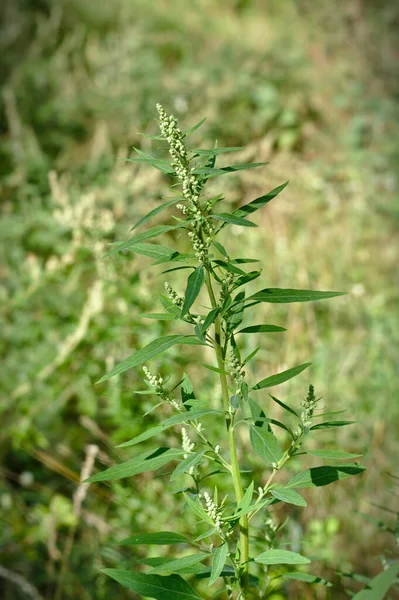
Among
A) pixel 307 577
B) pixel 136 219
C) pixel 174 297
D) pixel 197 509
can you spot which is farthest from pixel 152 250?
pixel 136 219

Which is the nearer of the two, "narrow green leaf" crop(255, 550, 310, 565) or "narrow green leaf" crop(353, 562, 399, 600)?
"narrow green leaf" crop(255, 550, 310, 565)

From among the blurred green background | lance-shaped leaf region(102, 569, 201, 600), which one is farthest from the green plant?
the blurred green background

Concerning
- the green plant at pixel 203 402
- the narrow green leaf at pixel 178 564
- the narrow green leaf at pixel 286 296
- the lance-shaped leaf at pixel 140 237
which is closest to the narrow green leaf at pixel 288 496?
the green plant at pixel 203 402

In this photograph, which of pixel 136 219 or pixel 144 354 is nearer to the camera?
pixel 144 354

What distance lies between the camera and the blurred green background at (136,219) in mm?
1879

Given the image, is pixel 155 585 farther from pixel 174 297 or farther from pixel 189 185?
pixel 189 185

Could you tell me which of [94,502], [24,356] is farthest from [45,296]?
[94,502]

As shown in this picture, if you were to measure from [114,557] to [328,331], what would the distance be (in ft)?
5.94

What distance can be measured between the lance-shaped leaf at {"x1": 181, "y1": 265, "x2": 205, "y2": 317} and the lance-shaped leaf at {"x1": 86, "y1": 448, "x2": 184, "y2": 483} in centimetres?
20

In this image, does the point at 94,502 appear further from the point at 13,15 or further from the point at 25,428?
the point at 13,15

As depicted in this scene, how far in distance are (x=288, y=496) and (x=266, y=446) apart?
2.4 inches

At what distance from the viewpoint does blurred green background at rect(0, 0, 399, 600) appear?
188 cm

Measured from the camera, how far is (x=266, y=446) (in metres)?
0.78

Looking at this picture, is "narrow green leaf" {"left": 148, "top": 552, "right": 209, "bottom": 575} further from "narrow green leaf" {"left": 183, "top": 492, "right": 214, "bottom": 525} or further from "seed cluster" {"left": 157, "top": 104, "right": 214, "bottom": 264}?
"seed cluster" {"left": 157, "top": 104, "right": 214, "bottom": 264}
